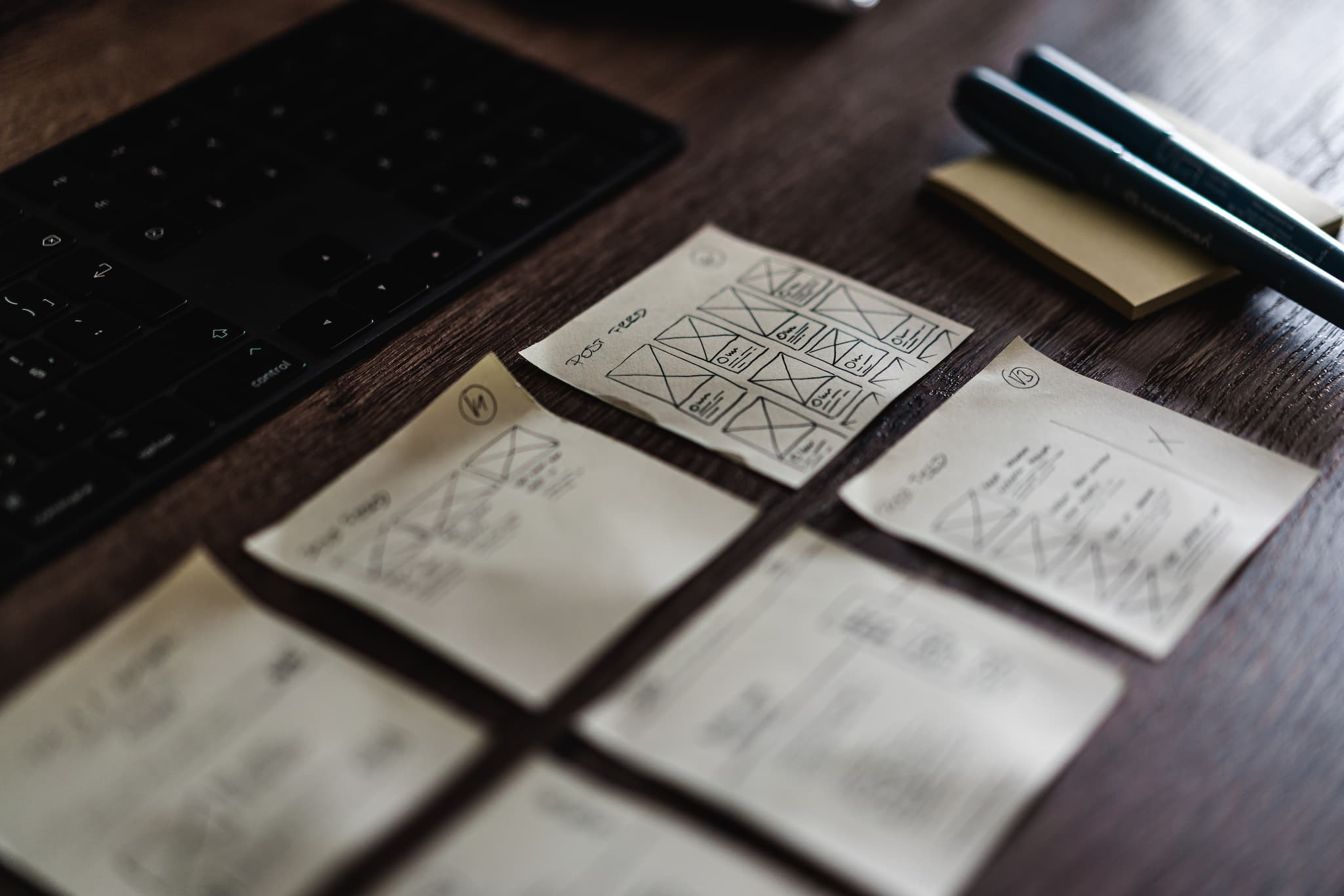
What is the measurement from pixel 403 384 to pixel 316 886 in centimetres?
26

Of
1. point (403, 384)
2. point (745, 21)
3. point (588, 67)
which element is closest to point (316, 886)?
point (403, 384)

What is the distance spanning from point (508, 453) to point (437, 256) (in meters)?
0.15

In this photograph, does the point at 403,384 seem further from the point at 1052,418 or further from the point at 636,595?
the point at 1052,418

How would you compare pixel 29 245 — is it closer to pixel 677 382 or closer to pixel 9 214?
pixel 9 214

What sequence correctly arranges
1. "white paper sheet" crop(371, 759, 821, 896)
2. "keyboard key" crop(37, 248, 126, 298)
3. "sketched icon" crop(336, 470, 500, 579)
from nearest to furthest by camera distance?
"white paper sheet" crop(371, 759, 821, 896) → "sketched icon" crop(336, 470, 500, 579) → "keyboard key" crop(37, 248, 126, 298)

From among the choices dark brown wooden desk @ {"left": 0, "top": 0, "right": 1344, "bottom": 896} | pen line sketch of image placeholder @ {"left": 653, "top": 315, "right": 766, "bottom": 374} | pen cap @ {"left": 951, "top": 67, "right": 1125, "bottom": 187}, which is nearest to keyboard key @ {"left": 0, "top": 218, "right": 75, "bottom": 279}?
dark brown wooden desk @ {"left": 0, "top": 0, "right": 1344, "bottom": 896}

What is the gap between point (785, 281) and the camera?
2.09ft

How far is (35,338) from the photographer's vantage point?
0.55 m

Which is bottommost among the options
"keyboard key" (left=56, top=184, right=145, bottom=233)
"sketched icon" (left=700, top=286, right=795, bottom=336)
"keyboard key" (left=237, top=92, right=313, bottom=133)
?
"keyboard key" (left=56, top=184, right=145, bottom=233)

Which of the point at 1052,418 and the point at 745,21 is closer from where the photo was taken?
the point at 1052,418

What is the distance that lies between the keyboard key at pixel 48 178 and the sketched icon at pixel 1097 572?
0.55 metres

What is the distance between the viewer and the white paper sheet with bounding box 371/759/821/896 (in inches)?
14.7

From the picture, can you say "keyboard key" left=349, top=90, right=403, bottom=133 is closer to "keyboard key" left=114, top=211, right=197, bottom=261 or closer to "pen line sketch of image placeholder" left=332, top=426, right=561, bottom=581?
"keyboard key" left=114, top=211, right=197, bottom=261

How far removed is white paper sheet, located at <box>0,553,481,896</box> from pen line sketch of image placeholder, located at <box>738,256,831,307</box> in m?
0.30
